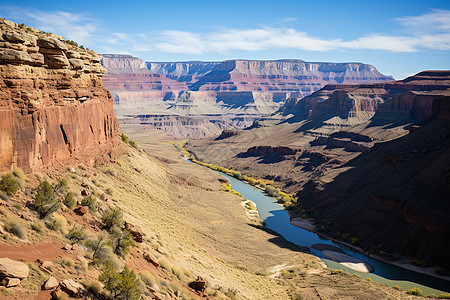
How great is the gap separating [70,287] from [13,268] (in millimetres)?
1941

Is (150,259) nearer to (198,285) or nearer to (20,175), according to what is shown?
(198,285)

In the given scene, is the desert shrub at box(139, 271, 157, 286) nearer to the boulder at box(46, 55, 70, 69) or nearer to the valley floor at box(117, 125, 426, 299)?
the valley floor at box(117, 125, 426, 299)

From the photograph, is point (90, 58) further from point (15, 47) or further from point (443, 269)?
point (443, 269)

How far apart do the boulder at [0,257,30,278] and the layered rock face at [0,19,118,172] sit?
9928 mm

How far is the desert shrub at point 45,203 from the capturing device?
57.5 feet

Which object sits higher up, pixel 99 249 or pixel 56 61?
pixel 56 61

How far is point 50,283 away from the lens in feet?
40.8

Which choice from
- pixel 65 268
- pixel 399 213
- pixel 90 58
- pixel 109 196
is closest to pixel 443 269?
pixel 399 213

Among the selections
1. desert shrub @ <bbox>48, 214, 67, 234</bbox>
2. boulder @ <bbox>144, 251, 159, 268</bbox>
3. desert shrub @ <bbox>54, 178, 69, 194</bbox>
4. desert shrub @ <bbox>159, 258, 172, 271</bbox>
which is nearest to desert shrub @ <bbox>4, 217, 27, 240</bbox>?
desert shrub @ <bbox>48, 214, 67, 234</bbox>

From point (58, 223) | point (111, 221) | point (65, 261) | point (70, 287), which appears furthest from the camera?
point (111, 221)

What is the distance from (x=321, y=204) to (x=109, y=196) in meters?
39.8

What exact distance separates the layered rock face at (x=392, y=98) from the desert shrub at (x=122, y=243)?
94.8 meters

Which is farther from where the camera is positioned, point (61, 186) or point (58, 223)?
point (61, 186)

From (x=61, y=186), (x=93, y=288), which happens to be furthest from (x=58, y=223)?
(x=61, y=186)
